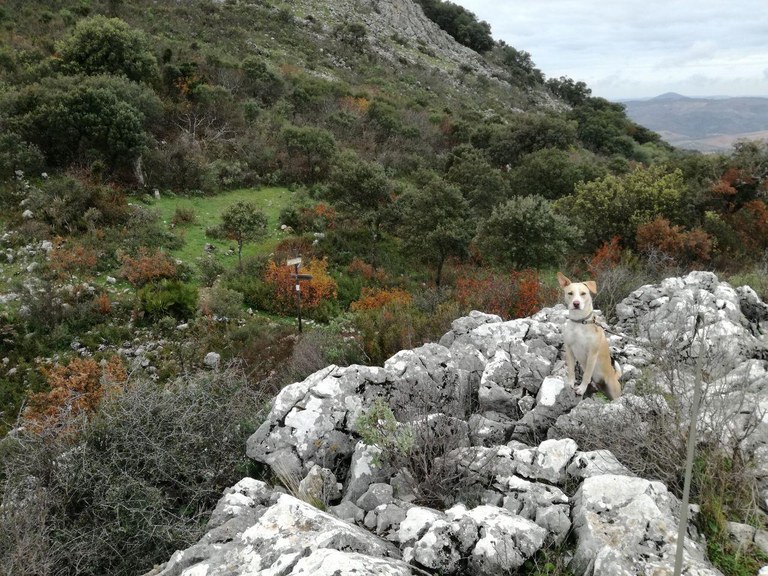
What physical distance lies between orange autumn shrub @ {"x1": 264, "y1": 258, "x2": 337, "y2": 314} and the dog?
8.38m

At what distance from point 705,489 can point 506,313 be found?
285 inches

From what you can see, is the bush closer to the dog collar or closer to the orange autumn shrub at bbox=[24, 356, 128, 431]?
the orange autumn shrub at bbox=[24, 356, 128, 431]

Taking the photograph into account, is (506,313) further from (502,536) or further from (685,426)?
(502,536)

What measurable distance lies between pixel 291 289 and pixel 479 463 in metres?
9.26

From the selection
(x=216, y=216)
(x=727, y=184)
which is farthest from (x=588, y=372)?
(x=727, y=184)

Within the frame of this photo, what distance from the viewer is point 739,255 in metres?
15.5

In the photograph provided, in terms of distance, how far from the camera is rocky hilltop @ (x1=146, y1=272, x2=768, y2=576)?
3.13m

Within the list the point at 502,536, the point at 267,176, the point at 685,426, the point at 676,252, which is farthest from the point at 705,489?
the point at 267,176

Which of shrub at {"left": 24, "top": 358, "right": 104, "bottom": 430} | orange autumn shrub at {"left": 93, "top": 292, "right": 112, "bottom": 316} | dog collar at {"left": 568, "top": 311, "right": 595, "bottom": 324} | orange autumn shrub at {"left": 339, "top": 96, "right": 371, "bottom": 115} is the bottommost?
shrub at {"left": 24, "top": 358, "right": 104, "bottom": 430}

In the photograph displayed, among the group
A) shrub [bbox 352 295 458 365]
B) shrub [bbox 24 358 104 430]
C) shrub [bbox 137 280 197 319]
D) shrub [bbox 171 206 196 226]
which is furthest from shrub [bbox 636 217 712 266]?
shrub [bbox 24 358 104 430]

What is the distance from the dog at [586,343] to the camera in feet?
15.7

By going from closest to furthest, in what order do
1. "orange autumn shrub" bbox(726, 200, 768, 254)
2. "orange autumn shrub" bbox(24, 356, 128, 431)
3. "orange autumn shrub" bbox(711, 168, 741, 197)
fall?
"orange autumn shrub" bbox(24, 356, 128, 431), "orange autumn shrub" bbox(726, 200, 768, 254), "orange autumn shrub" bbox(711, 168, 741, 197)

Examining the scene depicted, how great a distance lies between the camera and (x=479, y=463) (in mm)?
4062

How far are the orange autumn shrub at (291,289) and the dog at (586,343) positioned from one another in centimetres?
838
